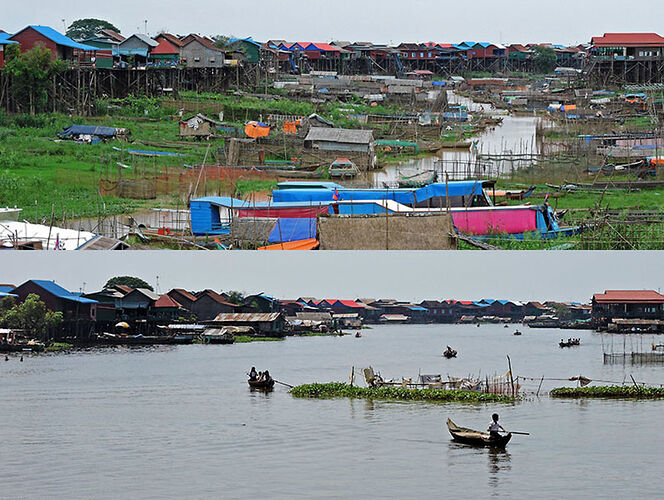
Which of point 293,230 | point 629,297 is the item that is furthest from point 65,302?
point 629,297

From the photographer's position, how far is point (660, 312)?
280 inches

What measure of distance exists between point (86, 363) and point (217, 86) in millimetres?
2481

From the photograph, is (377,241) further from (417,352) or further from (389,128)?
(389,128)

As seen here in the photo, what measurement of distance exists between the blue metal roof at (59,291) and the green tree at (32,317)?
19 centimetres

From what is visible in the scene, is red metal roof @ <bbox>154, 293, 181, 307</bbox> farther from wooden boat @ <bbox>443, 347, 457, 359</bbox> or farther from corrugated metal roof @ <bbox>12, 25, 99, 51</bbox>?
wooden boat @ <bbox>443, 347, 457, 359</bbox>

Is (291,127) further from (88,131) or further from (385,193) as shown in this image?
(385,193)

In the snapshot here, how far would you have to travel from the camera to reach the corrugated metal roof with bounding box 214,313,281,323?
22.7 ft

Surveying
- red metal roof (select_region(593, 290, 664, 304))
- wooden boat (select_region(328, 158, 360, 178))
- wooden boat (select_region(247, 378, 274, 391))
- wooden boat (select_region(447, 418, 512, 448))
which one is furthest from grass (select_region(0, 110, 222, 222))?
red metal roof (select_region(593, 290, 664, 304))

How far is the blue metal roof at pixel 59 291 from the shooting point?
A: 5.77m

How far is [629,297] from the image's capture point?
252 inches

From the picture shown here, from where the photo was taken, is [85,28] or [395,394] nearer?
[395,394]

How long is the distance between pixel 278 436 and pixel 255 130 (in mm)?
3239

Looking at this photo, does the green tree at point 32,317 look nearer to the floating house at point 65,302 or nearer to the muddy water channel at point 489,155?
the floating house at point 65,302

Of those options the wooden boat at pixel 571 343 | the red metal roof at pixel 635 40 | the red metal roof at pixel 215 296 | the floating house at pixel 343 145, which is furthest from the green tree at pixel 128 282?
the red metal roof at pixel 635 40
